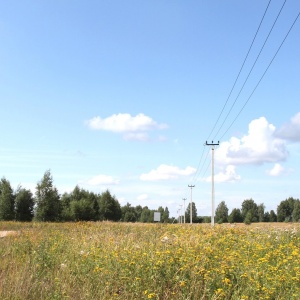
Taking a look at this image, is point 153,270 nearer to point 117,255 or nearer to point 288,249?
point 117,255

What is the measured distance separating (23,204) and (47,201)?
21.9 feet

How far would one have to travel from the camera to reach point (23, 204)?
204 feet

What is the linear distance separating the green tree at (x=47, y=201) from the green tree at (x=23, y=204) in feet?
14.6

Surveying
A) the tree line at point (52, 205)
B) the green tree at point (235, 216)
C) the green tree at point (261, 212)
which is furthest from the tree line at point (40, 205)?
the green tree at point (261, 212)

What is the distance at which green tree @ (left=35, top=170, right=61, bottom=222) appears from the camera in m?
57.7

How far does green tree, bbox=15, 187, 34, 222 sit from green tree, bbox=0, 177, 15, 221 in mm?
925

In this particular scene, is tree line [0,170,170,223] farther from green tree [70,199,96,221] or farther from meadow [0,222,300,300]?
meadow [0,222,300,300]

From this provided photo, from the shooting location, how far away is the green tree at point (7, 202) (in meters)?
59.7

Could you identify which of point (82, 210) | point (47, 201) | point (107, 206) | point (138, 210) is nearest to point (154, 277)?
point (47, 201)

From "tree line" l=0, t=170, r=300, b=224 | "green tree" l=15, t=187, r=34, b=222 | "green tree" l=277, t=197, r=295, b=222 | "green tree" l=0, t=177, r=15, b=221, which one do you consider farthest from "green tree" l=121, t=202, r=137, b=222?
"green tree" l=0, t=177, r=15, b=221

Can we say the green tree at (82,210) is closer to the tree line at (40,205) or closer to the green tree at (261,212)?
the tree line at (40,205)

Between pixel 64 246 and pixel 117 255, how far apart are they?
302 centimetres

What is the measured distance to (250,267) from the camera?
639 centimetres

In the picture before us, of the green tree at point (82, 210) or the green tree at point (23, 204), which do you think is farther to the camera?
the green tree at point (82, 210)
